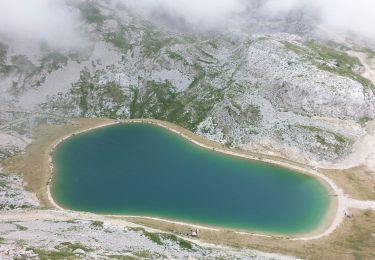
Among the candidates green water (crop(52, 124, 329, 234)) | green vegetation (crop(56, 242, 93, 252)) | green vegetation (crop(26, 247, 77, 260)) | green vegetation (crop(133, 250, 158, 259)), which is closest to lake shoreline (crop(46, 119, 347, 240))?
green water (crop(52, 124, 329, 234))

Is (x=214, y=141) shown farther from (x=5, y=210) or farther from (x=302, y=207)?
(x=5, y=210)

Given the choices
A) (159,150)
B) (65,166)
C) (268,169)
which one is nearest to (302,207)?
(268,169)

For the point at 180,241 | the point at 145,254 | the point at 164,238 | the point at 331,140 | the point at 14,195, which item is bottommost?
the point at 145,254

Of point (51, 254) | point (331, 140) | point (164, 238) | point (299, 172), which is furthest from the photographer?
point (331, 140)

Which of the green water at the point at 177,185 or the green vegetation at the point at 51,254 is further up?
the green water at the point at 177,185

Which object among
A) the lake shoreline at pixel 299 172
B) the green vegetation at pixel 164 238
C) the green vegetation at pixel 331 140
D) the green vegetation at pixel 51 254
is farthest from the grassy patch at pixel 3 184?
the green vegetation at pixel 331 140

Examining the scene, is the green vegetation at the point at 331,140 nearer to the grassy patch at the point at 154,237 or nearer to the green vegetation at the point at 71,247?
the grassy patch at the point at 154,237

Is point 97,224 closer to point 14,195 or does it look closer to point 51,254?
point 51,254

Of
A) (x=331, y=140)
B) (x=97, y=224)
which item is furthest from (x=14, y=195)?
(x=331, y=140)
